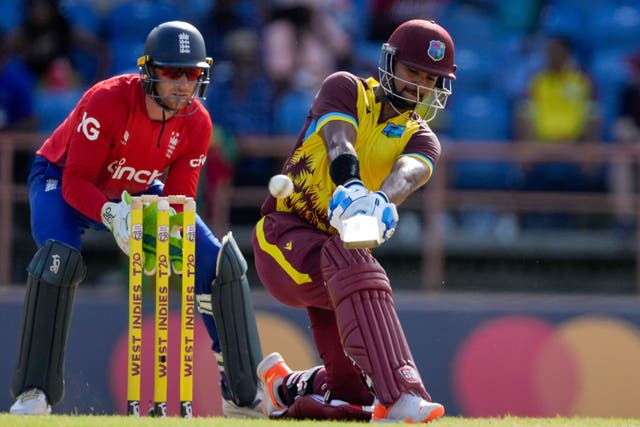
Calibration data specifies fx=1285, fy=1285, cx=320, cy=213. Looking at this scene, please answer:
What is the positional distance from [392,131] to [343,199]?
752 mm

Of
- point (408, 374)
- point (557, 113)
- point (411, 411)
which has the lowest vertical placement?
point (411, 411)

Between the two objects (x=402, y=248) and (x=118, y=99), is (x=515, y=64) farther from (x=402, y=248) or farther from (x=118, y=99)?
Result: (x=118, y=99)

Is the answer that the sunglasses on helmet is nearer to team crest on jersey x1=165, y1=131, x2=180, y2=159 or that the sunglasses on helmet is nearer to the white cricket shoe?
team crest on jersey x1=165, y1=131, x2=180, y2=159

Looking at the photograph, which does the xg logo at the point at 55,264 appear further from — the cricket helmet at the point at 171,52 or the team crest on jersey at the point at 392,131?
the team crest on jersey at the point at 392,131

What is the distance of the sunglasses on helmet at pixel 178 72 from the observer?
6.26m

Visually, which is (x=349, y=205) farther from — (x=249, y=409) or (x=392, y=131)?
(x=249, y=409)

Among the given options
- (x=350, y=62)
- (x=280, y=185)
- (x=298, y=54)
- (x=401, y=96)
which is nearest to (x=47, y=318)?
(x=280, y=185)

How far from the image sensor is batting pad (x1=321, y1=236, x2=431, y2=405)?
5.21 metres

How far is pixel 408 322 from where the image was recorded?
9023mm

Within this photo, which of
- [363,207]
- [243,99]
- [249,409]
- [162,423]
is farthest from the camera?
[243,99]

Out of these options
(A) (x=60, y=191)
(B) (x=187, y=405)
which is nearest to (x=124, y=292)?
(A) (x=60, y=191)

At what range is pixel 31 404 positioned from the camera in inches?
239

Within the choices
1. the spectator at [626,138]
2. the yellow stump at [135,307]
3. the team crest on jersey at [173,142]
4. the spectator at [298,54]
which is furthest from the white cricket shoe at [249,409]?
the spectator at [298,54]

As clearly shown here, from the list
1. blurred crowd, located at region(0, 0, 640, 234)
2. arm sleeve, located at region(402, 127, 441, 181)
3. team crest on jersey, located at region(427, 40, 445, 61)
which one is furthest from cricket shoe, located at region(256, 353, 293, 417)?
blurred crowd, located at region(0, 0, 640, 234)
